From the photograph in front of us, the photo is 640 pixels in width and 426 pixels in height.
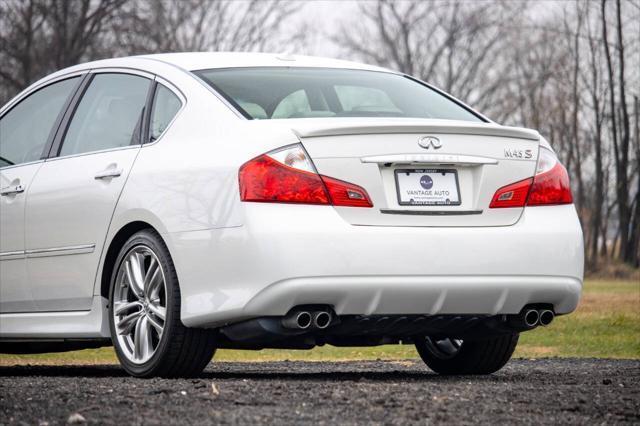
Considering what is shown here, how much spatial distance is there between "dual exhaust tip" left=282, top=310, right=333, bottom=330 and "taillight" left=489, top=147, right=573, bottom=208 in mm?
935

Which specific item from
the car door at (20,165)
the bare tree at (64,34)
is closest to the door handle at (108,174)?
the car door at (20,165)

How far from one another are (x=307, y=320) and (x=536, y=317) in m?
1.20

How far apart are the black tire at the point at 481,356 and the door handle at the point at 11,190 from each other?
2428 mm

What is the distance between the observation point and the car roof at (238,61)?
7.01m

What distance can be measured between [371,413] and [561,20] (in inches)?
1435

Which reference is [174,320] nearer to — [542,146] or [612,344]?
[542,146]

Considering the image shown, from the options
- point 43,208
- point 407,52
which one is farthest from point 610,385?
point 407,52

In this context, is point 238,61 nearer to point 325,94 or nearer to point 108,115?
point 325,94

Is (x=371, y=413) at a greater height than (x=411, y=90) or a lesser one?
lesser

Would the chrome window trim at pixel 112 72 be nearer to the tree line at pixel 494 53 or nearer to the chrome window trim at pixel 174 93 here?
the chrome window trim at pixel 174 93

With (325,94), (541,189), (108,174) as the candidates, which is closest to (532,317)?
(541,189)

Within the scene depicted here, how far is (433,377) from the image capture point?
24.0 feet

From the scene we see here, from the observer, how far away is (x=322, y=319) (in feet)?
19.6

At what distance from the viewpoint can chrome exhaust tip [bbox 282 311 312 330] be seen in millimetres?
5938
